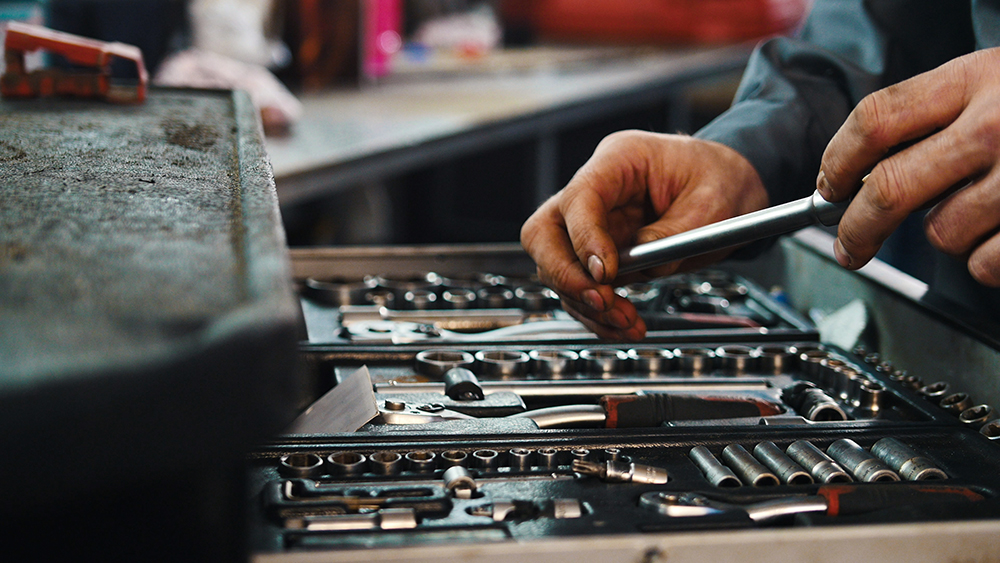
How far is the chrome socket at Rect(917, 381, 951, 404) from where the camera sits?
86 centimetres

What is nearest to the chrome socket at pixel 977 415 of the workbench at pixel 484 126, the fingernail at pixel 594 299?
the fingernail at pixel 594 299

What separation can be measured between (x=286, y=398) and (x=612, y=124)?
12.1 feet

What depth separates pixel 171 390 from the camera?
12.6 inches

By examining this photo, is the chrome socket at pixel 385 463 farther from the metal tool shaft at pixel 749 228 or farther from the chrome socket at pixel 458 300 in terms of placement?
the chrome socket at pixel 458 300

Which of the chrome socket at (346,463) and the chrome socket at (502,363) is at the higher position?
the chrome socket at (346,463)

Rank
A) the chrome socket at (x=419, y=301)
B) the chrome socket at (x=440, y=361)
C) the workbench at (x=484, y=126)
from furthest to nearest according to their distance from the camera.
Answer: the workbench at (x=484, y=126), the chrome socket at (x=419, y=301), the chrome socket at (x=440, y=361)

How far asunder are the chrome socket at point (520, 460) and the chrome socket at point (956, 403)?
0.42m

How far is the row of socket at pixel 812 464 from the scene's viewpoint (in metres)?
0.65

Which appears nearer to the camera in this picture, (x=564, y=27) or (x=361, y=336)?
(x=361, y=336)

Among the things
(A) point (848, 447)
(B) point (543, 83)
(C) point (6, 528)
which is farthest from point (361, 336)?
(B) point (543, 83)

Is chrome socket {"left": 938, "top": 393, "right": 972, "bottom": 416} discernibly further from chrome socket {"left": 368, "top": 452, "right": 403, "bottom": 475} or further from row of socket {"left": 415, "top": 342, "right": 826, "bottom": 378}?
chrome socket {"left": 368, "top": 452, "right": 403, "bottom": 475}

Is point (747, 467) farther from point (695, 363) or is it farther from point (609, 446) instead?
point (695, 363)

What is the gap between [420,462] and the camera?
2.15ft

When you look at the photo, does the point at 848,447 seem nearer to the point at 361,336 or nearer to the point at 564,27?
the point at 361,336
